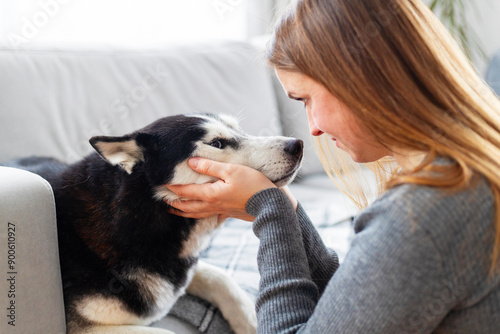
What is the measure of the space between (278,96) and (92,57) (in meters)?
1.03

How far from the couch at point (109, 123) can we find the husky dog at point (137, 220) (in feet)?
0.40

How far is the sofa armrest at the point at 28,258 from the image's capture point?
919mm

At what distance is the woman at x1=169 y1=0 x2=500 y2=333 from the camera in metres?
0.71

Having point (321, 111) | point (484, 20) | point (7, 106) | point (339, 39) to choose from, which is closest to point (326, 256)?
point (321, 111)

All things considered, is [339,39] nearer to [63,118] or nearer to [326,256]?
[326,256]

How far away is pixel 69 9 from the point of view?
8.70ft

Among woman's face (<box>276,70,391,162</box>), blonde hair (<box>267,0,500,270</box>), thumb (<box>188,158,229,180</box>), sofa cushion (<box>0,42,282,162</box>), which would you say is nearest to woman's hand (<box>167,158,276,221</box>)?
thumb (<box>188,158,229,180</box>)

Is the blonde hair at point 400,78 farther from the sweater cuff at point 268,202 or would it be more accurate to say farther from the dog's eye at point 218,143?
the dog's eye at point 218,143

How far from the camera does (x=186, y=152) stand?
123 cm

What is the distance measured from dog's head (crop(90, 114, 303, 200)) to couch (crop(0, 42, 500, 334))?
233 mm

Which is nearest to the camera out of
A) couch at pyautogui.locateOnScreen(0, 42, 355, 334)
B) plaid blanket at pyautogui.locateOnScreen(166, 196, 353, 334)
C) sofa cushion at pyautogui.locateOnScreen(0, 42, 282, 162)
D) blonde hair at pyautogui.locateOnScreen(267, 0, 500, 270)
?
blonde hair at pyautogui.locateOnScreen(267, 0, 500, 270)

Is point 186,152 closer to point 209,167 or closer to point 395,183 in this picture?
point 209,167

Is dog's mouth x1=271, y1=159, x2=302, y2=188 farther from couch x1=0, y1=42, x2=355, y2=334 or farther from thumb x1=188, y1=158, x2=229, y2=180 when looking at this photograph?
couch x1=0, y1=42, x2=355, y2=334

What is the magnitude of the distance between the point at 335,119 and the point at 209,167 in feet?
1.24
